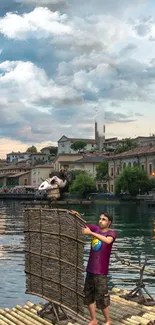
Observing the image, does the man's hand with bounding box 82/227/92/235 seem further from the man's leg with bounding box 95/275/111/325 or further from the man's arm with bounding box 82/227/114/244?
the man's leg with bounding box 95/275/111/325

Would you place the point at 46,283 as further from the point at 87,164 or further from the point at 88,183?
the point at 87,164

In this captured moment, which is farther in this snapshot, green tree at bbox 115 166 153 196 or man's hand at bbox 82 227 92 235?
green tree at bbox 115 166 153 196

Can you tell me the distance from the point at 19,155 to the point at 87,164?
83.8 metres

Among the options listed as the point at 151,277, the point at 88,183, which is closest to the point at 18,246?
the point at 151,277

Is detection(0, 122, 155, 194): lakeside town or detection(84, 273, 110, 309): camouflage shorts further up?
detection(0, 122, 155, 194): lakeside town

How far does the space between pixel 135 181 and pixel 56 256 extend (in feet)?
247

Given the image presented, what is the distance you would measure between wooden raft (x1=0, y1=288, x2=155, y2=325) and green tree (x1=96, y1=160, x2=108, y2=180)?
9725cm

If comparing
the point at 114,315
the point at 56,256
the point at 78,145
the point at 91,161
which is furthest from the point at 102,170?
the point at 56,256

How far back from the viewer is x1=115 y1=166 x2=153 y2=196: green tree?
84.4 metres

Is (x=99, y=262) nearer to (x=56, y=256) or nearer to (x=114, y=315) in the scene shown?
(x=56, y=256)

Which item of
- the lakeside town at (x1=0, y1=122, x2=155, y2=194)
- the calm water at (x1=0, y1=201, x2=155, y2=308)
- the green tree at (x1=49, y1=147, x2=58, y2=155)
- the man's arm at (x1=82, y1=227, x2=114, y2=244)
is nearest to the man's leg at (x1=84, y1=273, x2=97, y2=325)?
the man's arm at (x1=82, y1=227, x2=114, y2=244)

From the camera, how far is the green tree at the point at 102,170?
108m

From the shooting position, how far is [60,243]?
31.1 ft

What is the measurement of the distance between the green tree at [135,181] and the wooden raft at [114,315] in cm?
7372
